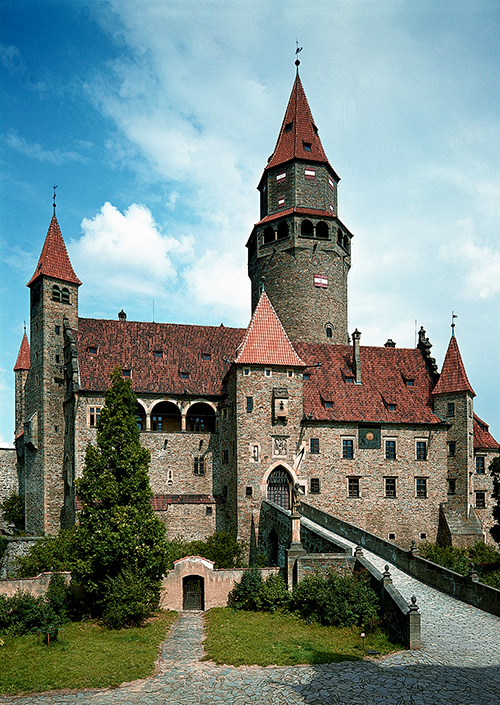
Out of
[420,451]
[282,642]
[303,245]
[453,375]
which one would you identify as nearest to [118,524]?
[282,642]

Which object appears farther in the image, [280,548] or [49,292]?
[49,292]

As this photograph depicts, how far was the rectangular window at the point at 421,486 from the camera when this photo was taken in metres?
40.0

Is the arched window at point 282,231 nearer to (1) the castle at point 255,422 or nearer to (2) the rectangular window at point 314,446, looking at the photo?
(1) the castle at point 255,422

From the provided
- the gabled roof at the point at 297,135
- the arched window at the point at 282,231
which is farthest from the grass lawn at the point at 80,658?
the gabled roof at the point at 297,135

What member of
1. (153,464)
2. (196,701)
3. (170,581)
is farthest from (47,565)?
(196,701)

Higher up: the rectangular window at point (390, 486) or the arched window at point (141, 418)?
the arched window at point (141, 418)

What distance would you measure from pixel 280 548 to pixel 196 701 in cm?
1514

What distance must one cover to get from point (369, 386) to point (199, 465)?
12.6m

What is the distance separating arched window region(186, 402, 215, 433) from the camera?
4094 cm

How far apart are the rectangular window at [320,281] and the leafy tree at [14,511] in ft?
91.1

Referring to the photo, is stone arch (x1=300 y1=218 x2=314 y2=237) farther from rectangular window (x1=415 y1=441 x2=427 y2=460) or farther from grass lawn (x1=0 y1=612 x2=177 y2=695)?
grass lawn (x1=0 y1=612 x2=177 y2=695)

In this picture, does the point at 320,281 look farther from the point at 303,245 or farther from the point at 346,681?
the point at 346,681

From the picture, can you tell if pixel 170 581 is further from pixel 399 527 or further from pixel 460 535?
pixel 460 535

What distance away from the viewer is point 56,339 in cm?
4100
